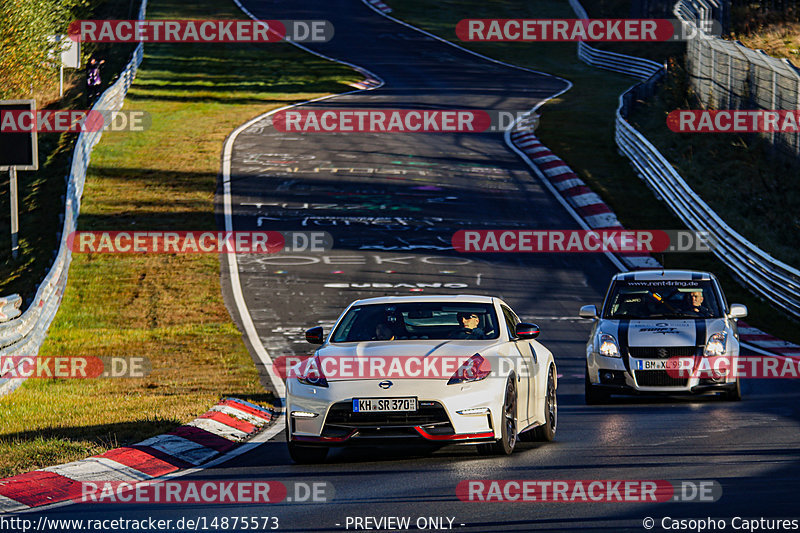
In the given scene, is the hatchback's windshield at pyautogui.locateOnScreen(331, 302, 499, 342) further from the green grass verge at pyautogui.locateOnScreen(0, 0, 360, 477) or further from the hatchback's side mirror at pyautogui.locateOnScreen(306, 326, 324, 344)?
the green grass verge at pyautogui.locateOnScreen(0, 0, 360, 477)

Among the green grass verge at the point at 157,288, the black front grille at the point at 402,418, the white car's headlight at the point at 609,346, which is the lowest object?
the green grass verge at the point at 157,288

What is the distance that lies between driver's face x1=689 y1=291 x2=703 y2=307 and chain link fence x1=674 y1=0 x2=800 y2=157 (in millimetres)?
14506

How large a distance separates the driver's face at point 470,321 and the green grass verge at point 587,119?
7073 millimetres

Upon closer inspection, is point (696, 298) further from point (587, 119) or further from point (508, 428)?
point (587, 119)

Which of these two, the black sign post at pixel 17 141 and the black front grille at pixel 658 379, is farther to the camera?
the black sign post at pixel 17 141

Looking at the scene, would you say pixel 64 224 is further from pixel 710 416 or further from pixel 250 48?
pixel 250 48

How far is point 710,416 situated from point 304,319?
31.8 ft

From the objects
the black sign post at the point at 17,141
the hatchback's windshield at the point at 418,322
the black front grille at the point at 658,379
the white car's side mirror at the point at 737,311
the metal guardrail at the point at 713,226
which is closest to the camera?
the hatchback's windshield at the point at 418,322

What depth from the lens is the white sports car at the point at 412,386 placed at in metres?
9.99

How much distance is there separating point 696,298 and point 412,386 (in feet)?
22.4

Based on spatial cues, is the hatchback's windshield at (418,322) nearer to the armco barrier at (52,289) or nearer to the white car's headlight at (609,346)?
the white car's headlight at (609,346)

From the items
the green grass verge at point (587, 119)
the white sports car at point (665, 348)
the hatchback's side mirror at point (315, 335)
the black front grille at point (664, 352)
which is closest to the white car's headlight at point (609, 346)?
the white sports car at point (665, 348)

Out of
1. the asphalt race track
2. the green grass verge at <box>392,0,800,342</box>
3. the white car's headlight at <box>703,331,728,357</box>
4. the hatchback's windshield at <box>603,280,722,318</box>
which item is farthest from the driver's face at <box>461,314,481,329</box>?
the green grass verge at <box>392,0,800,342</box>

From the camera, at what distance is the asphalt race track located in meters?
8.36
